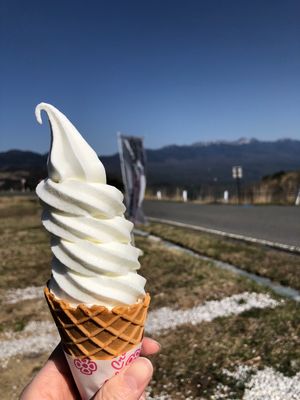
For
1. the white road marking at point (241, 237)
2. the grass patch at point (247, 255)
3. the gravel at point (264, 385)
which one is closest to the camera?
the gravel at point (264, 385)

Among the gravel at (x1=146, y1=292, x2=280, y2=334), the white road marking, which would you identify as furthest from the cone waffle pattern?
the white road marking

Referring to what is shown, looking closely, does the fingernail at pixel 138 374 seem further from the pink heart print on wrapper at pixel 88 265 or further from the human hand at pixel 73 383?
the pink heart print on wrapper at pixel 88 265

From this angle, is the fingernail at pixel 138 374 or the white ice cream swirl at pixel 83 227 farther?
the white ice cream swirl at pixel 83 227

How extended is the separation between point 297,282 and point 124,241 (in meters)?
5.02

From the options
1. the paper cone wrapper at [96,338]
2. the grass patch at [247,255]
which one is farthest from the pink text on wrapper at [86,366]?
the grass patch at [247,255]

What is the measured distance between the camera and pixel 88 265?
7.48ft

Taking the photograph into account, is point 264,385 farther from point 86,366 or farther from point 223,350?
point 86,366

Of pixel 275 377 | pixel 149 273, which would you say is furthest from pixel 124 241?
pixel 149 273

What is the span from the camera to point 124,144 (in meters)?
11.8

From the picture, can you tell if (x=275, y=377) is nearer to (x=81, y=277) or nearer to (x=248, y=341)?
(x=248, y=341)

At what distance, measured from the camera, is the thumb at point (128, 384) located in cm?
204

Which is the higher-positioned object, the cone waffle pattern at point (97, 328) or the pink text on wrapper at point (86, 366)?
the cone waffle pattern at point (97, 328)

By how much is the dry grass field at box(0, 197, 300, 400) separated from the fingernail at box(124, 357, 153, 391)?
6.41 feet

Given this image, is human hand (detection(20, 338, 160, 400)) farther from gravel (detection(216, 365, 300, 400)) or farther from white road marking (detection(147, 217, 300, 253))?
white road marking (detection(147, 217, 300, 253))
